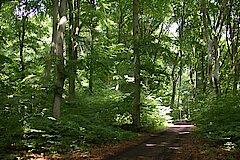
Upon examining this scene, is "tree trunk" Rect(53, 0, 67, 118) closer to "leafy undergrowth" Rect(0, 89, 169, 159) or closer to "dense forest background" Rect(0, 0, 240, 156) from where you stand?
"dense forest background" Rect(0, 0, 240, 156)

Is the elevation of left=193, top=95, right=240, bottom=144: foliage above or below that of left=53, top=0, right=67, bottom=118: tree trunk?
below

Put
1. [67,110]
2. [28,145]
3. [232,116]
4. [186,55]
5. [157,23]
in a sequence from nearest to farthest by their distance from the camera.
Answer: [28,145] → [232,116] → [67,110] → [157,23] → [186,55]

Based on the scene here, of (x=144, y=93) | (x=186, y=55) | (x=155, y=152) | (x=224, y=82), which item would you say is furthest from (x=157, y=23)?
(x=155, y=152)

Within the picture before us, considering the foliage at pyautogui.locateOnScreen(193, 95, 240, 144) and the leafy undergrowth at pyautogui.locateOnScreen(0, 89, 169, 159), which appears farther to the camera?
the foliage at pyautogui.locateOnScreen(193, 95, 240, 144)

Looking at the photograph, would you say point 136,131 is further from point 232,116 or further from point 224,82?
point 224,82

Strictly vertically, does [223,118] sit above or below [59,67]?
below

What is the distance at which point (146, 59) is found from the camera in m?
20.5

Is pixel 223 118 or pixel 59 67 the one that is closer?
pixel 223 118

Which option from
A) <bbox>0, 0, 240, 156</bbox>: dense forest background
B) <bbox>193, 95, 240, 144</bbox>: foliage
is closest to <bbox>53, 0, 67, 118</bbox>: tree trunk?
<bbox>0, 0, 240, 156</bbox>: dense forest background

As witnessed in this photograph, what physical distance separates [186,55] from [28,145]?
3259 centimetres

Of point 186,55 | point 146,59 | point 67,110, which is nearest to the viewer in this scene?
point 67,110

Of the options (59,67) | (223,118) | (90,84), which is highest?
(59,67)

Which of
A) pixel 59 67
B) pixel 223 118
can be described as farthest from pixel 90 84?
pixel 223 118

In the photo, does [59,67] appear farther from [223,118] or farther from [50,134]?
[223,118]
